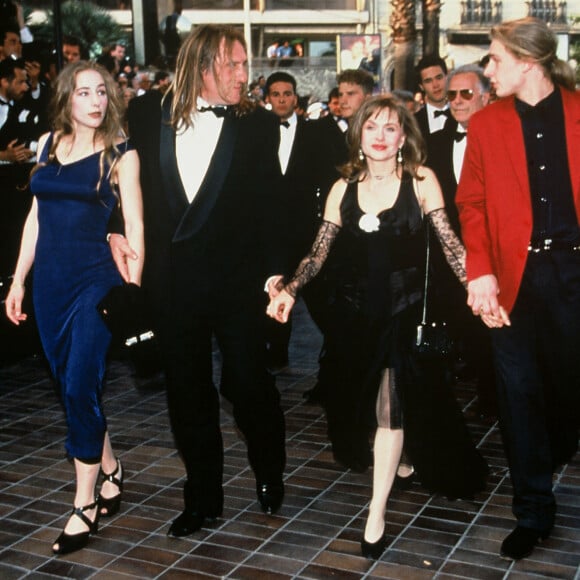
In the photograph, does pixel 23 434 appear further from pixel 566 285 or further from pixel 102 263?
pixel 566 285

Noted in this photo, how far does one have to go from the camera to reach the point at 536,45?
3908mm

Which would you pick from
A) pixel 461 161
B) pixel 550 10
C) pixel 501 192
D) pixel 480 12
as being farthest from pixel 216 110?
pixel 550 10

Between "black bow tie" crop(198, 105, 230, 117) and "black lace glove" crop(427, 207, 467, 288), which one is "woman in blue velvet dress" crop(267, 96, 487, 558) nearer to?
"black lace glove" crop(427, 207, 467, 288)

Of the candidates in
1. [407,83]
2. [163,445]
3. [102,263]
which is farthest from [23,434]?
[407,83]

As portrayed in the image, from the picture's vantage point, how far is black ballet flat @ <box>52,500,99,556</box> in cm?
420

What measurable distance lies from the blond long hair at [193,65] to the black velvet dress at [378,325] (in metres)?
0.81

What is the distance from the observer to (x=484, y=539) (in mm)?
4242

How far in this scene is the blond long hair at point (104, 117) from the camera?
4258 millimetres

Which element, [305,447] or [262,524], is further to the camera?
[305,447]

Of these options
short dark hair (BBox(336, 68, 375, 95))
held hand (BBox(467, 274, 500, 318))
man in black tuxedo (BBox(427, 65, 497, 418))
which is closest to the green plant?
short dark hair (BBox(336, 68, 375, 95))

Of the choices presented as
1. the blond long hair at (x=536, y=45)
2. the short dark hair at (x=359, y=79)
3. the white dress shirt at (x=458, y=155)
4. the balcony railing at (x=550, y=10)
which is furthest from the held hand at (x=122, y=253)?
the balcony railing at (x=550, y=10)

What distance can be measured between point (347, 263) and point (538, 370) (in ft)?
3.14

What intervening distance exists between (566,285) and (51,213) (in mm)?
2256

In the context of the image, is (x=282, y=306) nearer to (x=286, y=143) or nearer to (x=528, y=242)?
(x=528, y=242)
